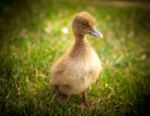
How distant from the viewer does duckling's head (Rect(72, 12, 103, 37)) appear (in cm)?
337

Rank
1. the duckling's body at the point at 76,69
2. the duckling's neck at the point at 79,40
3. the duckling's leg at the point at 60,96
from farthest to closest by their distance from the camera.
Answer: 1. the duckling's leg at the point at 60,96
2. the duckling's neck at the point at 79,40
3. the duckling's body at the point at 76,69

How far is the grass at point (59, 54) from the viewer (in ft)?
11.5

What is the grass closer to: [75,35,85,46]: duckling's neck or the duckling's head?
[75,35,85,46]: duckling's neck

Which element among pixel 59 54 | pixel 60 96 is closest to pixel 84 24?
pixel 60 96

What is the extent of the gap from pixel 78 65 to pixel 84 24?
1.16 feet

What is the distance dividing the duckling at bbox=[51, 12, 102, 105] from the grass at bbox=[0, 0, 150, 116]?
20 cm

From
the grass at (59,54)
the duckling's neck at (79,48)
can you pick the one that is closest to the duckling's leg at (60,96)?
the grass at (59,54)

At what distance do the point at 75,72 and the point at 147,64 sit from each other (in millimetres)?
1514

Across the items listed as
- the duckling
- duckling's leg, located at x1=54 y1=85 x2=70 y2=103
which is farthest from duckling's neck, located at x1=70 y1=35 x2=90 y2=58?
duckling's leg, located at x1=54 y1=85 x2=70 y2=103

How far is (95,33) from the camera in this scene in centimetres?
340

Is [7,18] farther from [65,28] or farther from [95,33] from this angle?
[95,33]

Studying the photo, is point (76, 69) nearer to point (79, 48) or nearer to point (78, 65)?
point (78, 65)

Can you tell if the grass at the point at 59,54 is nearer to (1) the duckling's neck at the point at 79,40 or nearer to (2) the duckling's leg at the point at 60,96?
(2) the duckling's leg at the point at 60,96

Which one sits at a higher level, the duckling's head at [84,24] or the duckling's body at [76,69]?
the duckling's head at [84,24]
